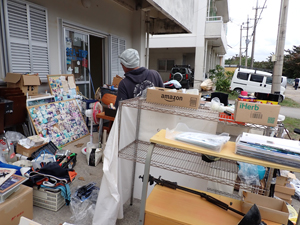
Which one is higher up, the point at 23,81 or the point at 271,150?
the point at 23,81

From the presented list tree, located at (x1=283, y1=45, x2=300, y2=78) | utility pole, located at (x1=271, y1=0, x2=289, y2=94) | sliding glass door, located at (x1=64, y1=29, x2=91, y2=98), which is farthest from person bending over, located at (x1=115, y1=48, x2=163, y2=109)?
tree, located at (x1=283, y1=45, x2=300, y2=78)

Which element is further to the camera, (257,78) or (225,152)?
(257,78)

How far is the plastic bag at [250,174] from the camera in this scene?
6.04 ft

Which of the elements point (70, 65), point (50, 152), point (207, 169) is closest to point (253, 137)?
Result: point (207, 169)

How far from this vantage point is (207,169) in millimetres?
1789

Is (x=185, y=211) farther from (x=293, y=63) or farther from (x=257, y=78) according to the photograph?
(x=293, y=63)

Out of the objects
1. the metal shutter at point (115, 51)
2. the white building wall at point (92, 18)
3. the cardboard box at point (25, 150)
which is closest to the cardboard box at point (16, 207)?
the cardboard box at point (25, 150)

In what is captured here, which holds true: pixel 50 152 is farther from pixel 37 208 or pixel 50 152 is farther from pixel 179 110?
pixel 179 110

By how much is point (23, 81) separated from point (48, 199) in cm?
219

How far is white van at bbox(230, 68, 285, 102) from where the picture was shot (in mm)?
11276

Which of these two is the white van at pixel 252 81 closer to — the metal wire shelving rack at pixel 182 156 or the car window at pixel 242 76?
the car window at pixel 242 76

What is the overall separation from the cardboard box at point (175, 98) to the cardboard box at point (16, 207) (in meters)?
1.56

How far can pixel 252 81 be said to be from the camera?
11.7 metres

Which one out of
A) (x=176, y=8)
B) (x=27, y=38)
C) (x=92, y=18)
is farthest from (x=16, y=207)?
(x=176, y=8)
